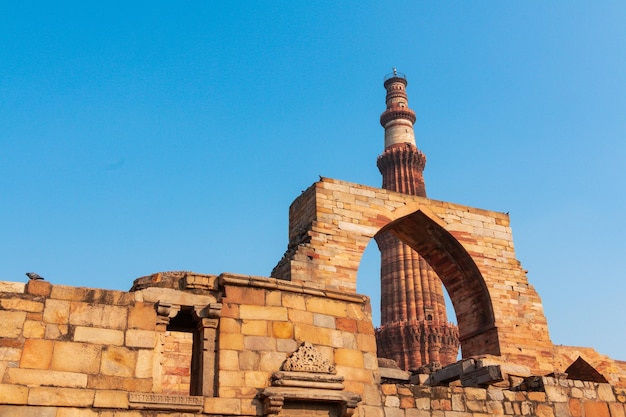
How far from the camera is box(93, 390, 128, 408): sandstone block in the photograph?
5668mm

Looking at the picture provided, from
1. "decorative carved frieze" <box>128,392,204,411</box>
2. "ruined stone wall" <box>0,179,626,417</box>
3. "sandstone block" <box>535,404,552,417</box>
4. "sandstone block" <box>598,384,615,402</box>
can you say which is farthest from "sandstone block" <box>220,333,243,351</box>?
"sandstone block" <box>598,384,615,402</box>

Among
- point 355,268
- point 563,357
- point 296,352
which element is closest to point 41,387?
point 296,352

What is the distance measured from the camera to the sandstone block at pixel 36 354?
566 centimetres

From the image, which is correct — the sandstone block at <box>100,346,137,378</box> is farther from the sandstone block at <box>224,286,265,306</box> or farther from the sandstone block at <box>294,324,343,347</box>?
the sandstone block at <box>294,324,343,347</box>

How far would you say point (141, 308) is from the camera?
625cm

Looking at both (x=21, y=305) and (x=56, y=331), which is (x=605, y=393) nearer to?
(x=56, y=331)

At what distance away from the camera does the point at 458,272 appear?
46.1ft

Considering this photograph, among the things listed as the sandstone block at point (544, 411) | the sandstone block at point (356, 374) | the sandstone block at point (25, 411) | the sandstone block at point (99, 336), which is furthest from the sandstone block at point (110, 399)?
the sandstone block at point (544, 411)

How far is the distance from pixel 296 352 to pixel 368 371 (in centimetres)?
89

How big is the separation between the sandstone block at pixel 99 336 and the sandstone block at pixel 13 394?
23.7 inches

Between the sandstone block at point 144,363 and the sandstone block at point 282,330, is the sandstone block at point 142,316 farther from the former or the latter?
the sandstone block at point 282,330

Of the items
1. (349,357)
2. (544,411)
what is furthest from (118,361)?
(544,411)

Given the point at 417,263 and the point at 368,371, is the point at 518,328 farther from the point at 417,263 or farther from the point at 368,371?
the point at 417,263

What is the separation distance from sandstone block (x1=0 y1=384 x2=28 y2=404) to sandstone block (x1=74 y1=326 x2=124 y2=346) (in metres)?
0.60
